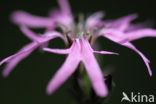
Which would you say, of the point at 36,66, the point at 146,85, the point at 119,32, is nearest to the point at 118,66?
the point at 146,85

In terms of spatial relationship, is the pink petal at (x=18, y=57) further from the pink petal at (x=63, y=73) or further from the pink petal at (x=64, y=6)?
the pink petal at (x=64, y=6)

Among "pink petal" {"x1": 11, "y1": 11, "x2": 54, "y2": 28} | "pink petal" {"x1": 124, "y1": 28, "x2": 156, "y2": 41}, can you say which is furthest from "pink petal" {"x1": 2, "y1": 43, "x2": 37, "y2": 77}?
"pink petal" {"x1": 11, "y1": 11, "x2": 54, "y2": 28}

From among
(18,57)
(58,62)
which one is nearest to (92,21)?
(18,57)

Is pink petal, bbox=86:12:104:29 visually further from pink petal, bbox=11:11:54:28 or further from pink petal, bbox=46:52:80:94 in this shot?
pink petal, bbox=46:52:80:94

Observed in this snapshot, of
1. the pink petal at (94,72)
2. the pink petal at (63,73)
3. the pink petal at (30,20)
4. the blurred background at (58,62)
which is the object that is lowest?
the blurred background at (58,62)

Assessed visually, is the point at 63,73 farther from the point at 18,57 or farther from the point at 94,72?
the point at 18,57

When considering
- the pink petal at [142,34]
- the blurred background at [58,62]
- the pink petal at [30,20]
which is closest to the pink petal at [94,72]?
the pink petal at [142,34]

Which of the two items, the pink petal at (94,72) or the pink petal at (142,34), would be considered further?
the pink petal at (142,34)

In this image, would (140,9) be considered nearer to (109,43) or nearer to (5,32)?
(109,43)
